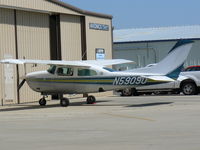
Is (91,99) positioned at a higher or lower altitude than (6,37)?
lower

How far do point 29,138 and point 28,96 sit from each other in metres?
16.2

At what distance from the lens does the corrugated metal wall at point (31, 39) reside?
2778 centimetres

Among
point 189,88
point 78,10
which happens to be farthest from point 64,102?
point 78,10

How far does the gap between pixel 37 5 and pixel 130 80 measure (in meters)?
8.96

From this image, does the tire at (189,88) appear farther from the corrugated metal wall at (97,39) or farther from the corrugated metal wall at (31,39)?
the corrugated metal wall at (31,39)

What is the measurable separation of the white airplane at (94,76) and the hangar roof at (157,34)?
3178 centimetres

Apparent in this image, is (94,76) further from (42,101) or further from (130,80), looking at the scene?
(42,101)

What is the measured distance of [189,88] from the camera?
29984 mm

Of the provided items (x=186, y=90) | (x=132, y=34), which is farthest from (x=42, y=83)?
(x=132, y=34)

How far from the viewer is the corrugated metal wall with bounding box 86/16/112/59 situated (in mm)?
32500

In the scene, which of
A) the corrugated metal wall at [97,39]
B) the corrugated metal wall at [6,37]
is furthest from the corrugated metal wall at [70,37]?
the corrugated metal wall at [6,37]

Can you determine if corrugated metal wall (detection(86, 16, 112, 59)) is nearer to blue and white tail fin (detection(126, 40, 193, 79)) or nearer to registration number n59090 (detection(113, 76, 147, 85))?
registration number n59090 (detection(113, 76, 147, 85))

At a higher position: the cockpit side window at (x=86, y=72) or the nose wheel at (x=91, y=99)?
the cockpit side window at (x=86, y=72)

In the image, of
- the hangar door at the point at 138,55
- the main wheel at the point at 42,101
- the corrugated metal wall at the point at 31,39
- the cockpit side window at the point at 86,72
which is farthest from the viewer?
the hangar door at the point at 138,55
